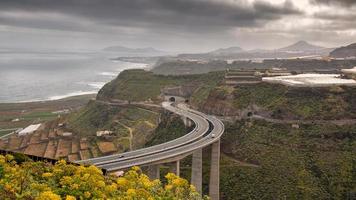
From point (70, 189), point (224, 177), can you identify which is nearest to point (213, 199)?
point (224, 177)

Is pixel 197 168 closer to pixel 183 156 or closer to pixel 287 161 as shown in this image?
pixel 183 156

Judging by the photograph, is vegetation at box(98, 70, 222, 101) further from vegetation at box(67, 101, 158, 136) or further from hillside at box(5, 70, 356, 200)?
hillside at box(5, 70, 356, 200)

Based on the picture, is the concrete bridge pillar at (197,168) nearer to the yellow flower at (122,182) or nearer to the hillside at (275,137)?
the hillside at (275,137)

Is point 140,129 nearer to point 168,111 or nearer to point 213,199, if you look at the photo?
point 168,111

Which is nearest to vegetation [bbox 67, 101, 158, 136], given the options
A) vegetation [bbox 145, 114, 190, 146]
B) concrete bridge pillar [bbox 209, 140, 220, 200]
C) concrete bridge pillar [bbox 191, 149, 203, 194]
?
vegetation [bbox 145, 114, 190, 146]

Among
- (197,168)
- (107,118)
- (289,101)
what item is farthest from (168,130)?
(107,118)

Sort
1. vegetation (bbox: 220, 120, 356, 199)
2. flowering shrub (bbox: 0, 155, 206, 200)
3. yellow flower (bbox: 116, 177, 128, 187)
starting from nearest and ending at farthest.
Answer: flowering shrub (bbox: 0, 155, 206, 200) < yellow flower (bbox: 116, 177, 128, 187) < vegetation (bbox: 220, 120, 356, 199)
